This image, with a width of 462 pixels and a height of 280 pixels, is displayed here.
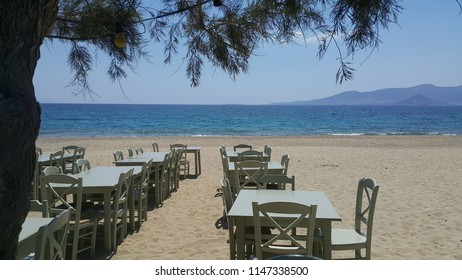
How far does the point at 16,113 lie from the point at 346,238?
9.00 ft

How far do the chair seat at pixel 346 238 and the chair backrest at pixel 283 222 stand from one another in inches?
12.8

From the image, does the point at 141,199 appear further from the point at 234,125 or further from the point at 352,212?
the point at 234,125

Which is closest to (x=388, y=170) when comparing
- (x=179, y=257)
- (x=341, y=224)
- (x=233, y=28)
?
(x=341, y=224)

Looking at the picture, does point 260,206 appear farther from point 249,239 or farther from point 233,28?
point 233,28

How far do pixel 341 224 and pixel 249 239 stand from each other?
2.45 metres

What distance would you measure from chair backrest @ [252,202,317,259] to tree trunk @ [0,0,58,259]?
1522 millimetres

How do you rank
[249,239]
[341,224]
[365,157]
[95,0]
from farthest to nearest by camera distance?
[365,157], [341,224], [249,239], [95,0]

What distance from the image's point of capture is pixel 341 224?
529 cm

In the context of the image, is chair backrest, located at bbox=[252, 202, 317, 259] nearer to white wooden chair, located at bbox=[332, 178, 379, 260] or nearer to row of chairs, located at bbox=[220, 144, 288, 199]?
white wooden chair, located at bbox=[332, 178, 379, 260]

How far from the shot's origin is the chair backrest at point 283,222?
2630 mm

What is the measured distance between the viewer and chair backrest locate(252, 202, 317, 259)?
2.63 m

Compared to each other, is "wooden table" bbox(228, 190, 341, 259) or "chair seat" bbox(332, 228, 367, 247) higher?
"wooden table" bbox(228, 190, 341, 259)

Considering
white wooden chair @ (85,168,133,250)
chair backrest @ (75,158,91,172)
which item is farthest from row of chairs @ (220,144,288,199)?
chair backrest @ (75,158,91,172)
